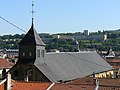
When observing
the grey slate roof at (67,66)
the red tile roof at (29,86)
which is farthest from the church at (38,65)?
the red tile roof at (29,86)

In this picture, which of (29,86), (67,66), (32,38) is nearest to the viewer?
(29,86)

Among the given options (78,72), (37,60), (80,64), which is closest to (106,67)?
(80,64)

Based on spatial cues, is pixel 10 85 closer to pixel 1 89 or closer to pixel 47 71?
pixel 1 89

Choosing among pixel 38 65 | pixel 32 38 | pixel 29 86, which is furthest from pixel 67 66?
pixel 29 86

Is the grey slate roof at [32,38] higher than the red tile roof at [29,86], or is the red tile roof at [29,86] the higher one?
the grey slate roof at [32,38]

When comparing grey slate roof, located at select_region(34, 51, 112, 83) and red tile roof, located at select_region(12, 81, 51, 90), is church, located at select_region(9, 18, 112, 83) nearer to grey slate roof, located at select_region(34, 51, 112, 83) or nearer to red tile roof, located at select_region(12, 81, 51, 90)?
grey slate roof, located at select_region(34, 51, 112, 83)

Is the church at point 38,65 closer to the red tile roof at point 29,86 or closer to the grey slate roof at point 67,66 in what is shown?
the grey slate roof at point 67,66

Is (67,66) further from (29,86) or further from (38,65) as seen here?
(29,86)

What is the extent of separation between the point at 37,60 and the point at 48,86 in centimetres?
1829

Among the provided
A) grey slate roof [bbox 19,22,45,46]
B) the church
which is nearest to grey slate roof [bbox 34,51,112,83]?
the church

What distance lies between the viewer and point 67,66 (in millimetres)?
54625

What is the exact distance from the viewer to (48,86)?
1219 inches

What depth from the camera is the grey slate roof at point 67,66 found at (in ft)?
158

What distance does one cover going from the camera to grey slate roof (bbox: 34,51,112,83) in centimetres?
4806
